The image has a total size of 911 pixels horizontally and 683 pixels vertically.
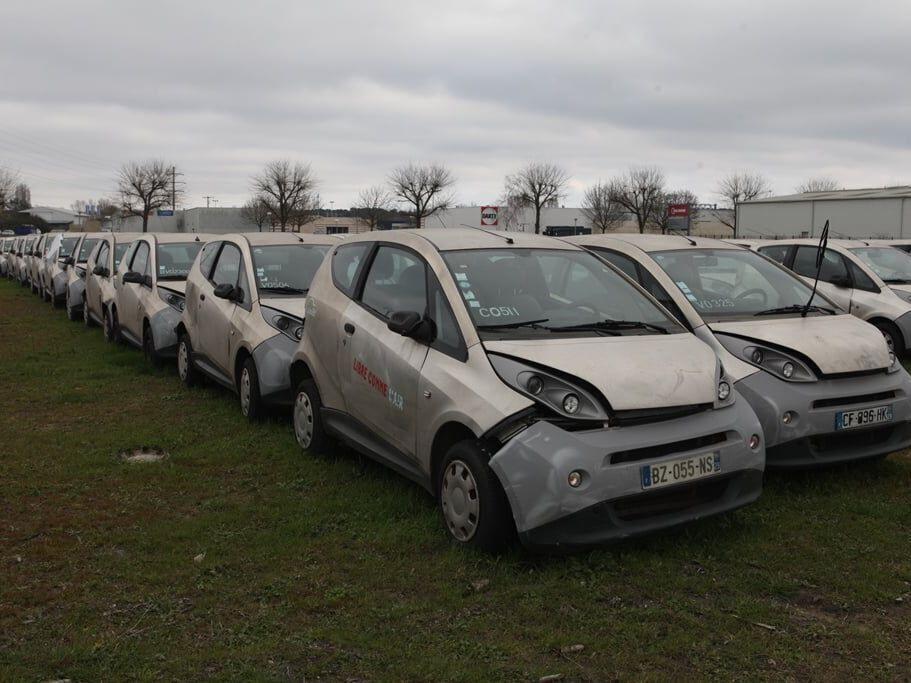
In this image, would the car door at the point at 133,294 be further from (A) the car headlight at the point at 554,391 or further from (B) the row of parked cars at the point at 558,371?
(A) the car headlight at the point at 554,391

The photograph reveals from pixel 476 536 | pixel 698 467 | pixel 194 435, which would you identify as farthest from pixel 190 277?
pixel 698 467

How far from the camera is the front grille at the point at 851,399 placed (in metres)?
5.28

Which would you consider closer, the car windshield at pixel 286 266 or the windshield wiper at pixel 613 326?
the windshield wiper at pixel 613 326

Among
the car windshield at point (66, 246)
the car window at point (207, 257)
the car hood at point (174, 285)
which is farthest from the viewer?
the car windshield at point (66, 246)

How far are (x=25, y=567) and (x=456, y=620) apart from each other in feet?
7.53

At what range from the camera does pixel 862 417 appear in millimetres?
5332

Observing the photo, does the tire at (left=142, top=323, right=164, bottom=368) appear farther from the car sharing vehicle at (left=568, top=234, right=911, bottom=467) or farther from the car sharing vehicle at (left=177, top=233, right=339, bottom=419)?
the car sharing vehicle at (left=568, top=234, right=911, bottom=467)

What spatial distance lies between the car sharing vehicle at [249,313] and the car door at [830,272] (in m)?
6.60

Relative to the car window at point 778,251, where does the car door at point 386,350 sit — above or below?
below

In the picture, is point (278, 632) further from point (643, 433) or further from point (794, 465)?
point (794, 465)

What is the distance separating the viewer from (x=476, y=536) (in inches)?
167

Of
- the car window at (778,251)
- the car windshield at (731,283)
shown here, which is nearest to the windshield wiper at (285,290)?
the car windshield at (731,283)

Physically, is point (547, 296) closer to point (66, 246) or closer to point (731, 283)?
point (731, 283)

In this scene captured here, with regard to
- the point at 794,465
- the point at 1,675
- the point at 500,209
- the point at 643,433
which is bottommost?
the point at 1,675
